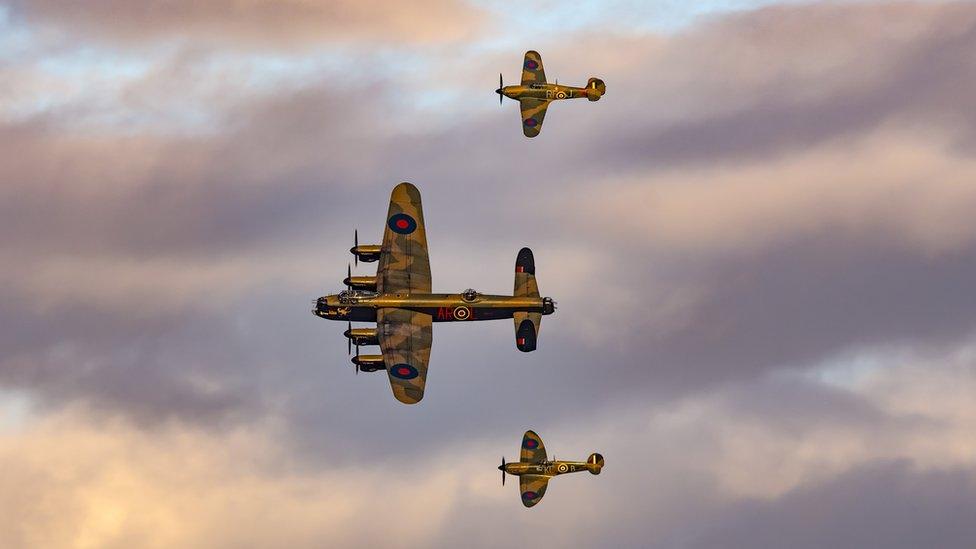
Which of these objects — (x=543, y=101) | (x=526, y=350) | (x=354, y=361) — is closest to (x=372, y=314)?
(x=354, y=361)

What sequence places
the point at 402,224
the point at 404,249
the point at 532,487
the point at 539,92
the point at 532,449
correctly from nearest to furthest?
1. the point at 404,249
2. the point at 402,224
3. the point at 532,487
4. the point at 532,449
5. the point at 539,92

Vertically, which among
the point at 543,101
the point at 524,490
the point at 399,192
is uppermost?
the point at 543,101

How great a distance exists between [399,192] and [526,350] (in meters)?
19.3

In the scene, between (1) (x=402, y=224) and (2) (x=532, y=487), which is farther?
(2) (x=532, y=487)

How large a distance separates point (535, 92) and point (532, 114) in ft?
10.9

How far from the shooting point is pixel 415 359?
145m

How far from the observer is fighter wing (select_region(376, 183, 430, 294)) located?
150 metres

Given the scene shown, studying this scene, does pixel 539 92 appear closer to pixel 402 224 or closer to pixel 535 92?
pixel 535 92

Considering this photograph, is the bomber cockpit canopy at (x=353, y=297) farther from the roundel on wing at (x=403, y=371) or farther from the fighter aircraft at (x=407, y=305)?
the roundel on wing at (x=403, y=371)

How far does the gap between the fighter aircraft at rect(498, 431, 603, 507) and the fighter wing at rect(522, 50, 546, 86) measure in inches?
1767

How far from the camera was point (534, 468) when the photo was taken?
533 feet

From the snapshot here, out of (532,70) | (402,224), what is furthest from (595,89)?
(402,224)

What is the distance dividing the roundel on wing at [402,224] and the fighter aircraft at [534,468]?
25253 mm

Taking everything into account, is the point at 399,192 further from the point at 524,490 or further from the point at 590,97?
the point at 590,97
